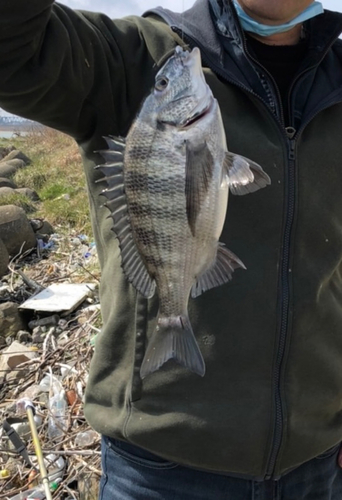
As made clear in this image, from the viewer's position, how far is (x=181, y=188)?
4.72 feet

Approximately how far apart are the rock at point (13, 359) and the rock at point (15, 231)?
3.53 metres

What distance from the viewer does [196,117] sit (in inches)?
57.2

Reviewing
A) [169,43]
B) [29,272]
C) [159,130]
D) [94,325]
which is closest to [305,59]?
[169,43]

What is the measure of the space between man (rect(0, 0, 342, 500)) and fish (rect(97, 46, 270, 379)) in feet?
0.80

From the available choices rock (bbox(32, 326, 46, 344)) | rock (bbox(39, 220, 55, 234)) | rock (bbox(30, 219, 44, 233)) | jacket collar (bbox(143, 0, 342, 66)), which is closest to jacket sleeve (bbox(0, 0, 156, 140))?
jacket collar (bbox(143, 0, 342, 66))

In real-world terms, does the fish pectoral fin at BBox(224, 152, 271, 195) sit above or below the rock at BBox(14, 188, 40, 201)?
above

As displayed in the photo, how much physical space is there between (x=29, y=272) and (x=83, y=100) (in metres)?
6.32

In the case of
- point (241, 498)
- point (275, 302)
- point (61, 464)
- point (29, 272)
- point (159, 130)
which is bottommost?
point (29, 272)

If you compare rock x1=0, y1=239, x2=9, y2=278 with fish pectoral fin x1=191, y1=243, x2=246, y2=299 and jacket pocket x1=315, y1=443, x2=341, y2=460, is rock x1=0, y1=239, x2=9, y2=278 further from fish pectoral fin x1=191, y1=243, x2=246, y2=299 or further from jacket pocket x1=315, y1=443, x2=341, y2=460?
fish pectoral fin x1=191, y1=243, x2=246, y2=299

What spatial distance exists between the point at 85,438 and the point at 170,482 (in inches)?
79.0

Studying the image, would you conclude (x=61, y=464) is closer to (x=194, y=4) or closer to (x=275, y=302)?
(x=275, y=302)

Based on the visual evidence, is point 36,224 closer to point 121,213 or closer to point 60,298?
point 60,298

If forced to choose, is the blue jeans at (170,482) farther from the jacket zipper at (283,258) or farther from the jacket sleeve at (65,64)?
the jacket sleeve at (65,64)

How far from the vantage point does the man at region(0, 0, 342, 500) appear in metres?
1.79
